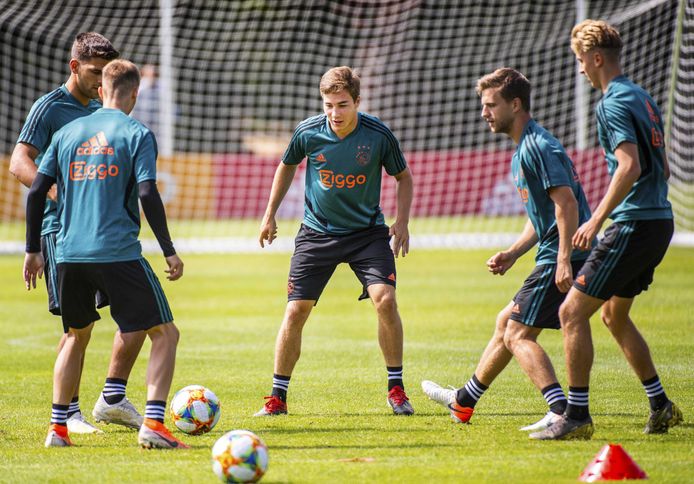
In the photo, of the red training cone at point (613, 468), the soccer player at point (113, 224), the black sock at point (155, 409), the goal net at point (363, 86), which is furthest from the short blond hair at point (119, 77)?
the goal net at point (363, 86)

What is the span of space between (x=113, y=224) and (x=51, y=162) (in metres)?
0.52

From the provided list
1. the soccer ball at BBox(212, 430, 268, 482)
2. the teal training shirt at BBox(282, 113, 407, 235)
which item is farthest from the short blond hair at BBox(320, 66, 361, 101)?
the soccer ball at BBox(212, 430, 268, 482)

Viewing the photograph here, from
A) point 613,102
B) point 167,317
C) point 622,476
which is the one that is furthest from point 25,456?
point 613,102

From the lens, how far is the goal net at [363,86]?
853 inches

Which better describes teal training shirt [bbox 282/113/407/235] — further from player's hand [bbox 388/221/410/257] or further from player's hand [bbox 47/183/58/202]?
player's hand [bbox 47/183/58/202]

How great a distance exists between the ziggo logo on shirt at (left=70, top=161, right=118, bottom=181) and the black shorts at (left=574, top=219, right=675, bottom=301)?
106 inches

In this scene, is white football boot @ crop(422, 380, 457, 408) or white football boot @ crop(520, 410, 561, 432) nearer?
white football boot @ crop(520, 410, 561, 432)

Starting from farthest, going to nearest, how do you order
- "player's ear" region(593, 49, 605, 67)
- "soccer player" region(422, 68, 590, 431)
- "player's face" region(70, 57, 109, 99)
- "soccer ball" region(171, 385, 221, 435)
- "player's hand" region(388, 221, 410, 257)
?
"player's hand" region(388, 221, 410, 257) < "player's face" region(70, 57, 109, 99) < "soccer ball" region(171, 385, 221, 435) < "soccer player" region(422, 68, 590, 431) < "player's ear" region(593, 49, 605, 67)

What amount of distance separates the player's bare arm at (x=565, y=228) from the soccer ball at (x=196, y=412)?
7.14 ft

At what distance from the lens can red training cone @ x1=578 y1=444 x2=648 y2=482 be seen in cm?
525

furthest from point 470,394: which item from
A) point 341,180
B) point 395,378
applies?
point 341,180

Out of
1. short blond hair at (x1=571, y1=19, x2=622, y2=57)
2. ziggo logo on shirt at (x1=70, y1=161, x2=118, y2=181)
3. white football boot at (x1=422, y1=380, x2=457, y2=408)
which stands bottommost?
white football boot at (x1=422, y1=380, x2=457, y2=408)

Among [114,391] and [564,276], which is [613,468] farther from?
[114,391]

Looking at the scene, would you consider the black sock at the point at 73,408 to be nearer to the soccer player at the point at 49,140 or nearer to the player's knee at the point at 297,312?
the soccer player at the point at 49,140
